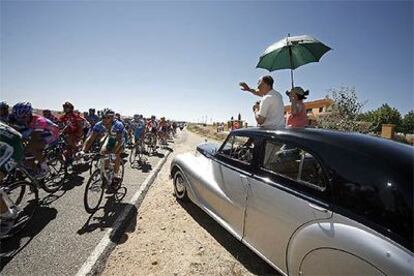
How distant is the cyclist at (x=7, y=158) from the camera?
3.48 meters

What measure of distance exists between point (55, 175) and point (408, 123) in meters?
74.3

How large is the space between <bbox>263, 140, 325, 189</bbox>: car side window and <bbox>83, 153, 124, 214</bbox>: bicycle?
349cm

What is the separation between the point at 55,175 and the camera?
677 centimetres

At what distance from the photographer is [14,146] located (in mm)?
3648

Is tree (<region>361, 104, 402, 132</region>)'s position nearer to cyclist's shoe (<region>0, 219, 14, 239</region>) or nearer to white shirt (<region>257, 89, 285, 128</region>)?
white shirt (<region>257, 89, 285, 128</region>)

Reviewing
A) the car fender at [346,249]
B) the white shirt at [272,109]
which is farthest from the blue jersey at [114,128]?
the car fender at [346,249]

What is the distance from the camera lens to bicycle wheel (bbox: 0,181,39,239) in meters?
3.96

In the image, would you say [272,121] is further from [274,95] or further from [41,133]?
[41,133]

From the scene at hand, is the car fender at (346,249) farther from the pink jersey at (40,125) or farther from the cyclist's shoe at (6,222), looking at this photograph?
the pink jersey at (40,125)

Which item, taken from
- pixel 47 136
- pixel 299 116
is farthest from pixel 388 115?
pixel 47 136

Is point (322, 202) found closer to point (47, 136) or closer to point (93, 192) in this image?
point (93, 192)

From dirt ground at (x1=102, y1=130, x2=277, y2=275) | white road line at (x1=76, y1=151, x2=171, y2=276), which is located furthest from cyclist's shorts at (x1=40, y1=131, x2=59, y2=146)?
dirt ground at (x1=102, y1=130, x2=277, y2=275)

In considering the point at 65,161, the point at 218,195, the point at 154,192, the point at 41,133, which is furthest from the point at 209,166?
the point at 65,161

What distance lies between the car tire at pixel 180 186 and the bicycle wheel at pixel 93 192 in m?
1.55
